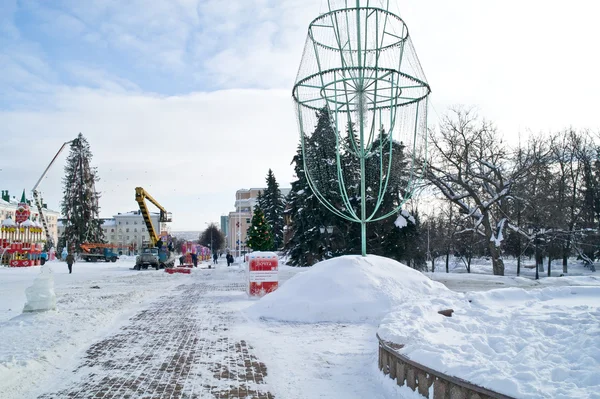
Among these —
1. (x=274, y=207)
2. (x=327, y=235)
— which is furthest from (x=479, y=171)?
(x=274, y=207)

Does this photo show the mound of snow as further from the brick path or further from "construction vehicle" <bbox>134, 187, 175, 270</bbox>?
"construction vehicle" <bbox>134, 187, 175, 270</bbox>

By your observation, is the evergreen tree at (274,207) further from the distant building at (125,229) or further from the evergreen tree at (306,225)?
the distant building at (125,229)

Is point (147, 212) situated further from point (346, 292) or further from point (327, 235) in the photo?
point (346, 292)

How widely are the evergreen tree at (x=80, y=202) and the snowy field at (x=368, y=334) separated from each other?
161ft

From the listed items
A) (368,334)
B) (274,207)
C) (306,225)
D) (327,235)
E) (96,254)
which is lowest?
(96,254)

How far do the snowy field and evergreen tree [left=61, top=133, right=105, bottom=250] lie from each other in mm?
48941

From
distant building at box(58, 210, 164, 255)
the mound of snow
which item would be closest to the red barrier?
the mound of snow

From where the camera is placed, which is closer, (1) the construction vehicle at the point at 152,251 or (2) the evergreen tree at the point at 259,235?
(1) the construction vehicle at the point at 152,251

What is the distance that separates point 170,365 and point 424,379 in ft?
11.8

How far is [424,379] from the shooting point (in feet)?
15.9

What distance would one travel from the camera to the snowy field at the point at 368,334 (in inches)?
178

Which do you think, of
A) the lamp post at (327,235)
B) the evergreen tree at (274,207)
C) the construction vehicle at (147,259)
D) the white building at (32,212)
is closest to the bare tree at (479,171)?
the lamp post at (327,235)

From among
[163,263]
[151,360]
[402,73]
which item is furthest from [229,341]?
[163,263]

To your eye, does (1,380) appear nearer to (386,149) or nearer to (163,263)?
(386,149)
